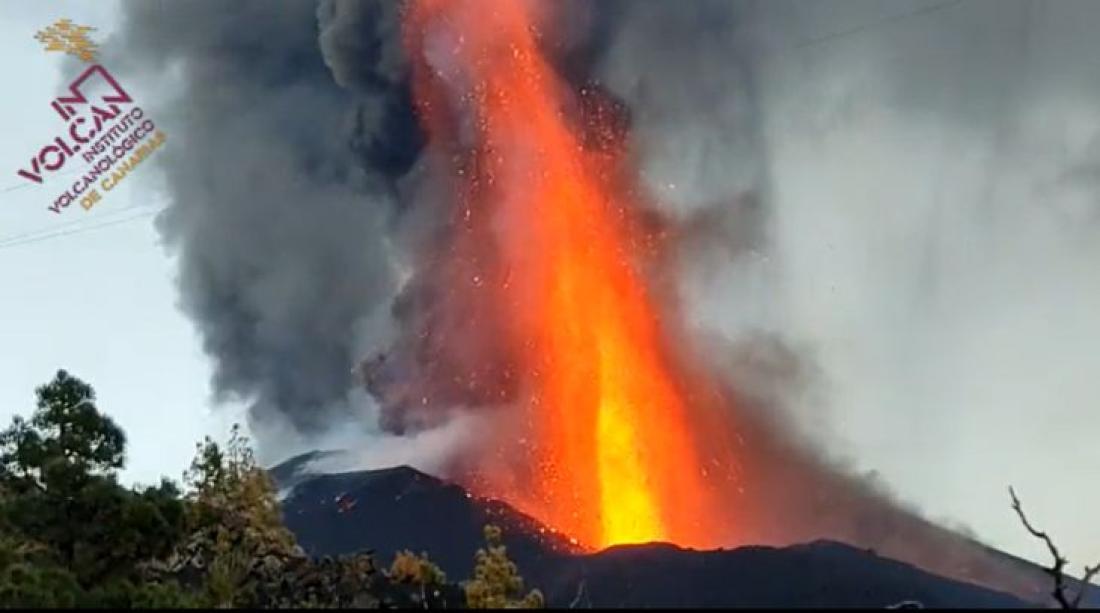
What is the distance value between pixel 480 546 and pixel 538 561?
733cm

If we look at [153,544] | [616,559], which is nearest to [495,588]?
[153,544]

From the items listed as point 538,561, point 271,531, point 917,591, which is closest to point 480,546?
point 538,561

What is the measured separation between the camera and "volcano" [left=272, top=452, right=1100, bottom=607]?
2142 inches

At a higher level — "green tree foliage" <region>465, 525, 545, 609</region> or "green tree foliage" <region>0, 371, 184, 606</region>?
"green tree foliage" <region>0, 371, 184, 606</region>

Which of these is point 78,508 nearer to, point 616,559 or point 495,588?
point 495,588

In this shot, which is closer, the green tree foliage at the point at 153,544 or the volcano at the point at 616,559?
the green tree foliage at the point at 153,544

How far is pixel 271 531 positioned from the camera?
4341 cm

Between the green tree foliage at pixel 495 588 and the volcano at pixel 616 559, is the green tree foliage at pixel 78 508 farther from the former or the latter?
the volcano at pixel 616 559

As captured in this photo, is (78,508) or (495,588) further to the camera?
(78,508)

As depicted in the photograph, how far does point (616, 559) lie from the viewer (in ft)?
196

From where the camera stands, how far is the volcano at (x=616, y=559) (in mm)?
54406

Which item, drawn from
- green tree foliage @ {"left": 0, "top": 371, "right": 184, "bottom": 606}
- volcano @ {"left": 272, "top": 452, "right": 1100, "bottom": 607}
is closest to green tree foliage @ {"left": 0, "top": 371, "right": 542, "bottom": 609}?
green tree foliage @ {"left": 0, "top": 371, "right": 184, "bottom": 606}

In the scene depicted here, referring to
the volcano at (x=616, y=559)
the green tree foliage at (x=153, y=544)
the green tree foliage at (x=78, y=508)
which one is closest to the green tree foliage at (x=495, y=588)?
the green tree foliage at (x=153, y=544)

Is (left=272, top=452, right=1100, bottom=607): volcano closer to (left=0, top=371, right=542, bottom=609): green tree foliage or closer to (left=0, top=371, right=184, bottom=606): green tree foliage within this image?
(left=0, top=371, right=542, bottom=609): green tree foliage
